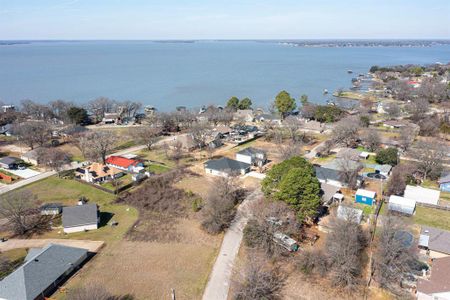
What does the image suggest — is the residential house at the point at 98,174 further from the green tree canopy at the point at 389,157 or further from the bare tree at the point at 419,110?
the bare tree at the point at 419,110

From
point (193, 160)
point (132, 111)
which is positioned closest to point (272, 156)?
point (193, 160)

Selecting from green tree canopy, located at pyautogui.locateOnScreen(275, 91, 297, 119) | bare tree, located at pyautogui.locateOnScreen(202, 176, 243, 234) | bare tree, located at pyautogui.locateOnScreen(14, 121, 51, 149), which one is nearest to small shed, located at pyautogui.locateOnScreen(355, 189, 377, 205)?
A: bare tree, located at pyautogui.locateOnScreen(202, 176, 243, 234)

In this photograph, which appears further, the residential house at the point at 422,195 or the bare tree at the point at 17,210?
the residential house at the point at 422,195

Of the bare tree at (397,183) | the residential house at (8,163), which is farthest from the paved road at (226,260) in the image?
the residential house at (8,163)

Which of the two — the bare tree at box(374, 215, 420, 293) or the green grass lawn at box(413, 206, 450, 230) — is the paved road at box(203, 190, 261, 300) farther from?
the green grass lawn at box(413, 206, 450, 230)

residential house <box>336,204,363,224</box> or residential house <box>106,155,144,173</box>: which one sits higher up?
residential house <box>336,204,363,224</box>

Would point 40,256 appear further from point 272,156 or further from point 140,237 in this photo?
point 272,156

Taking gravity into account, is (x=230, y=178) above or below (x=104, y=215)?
above
